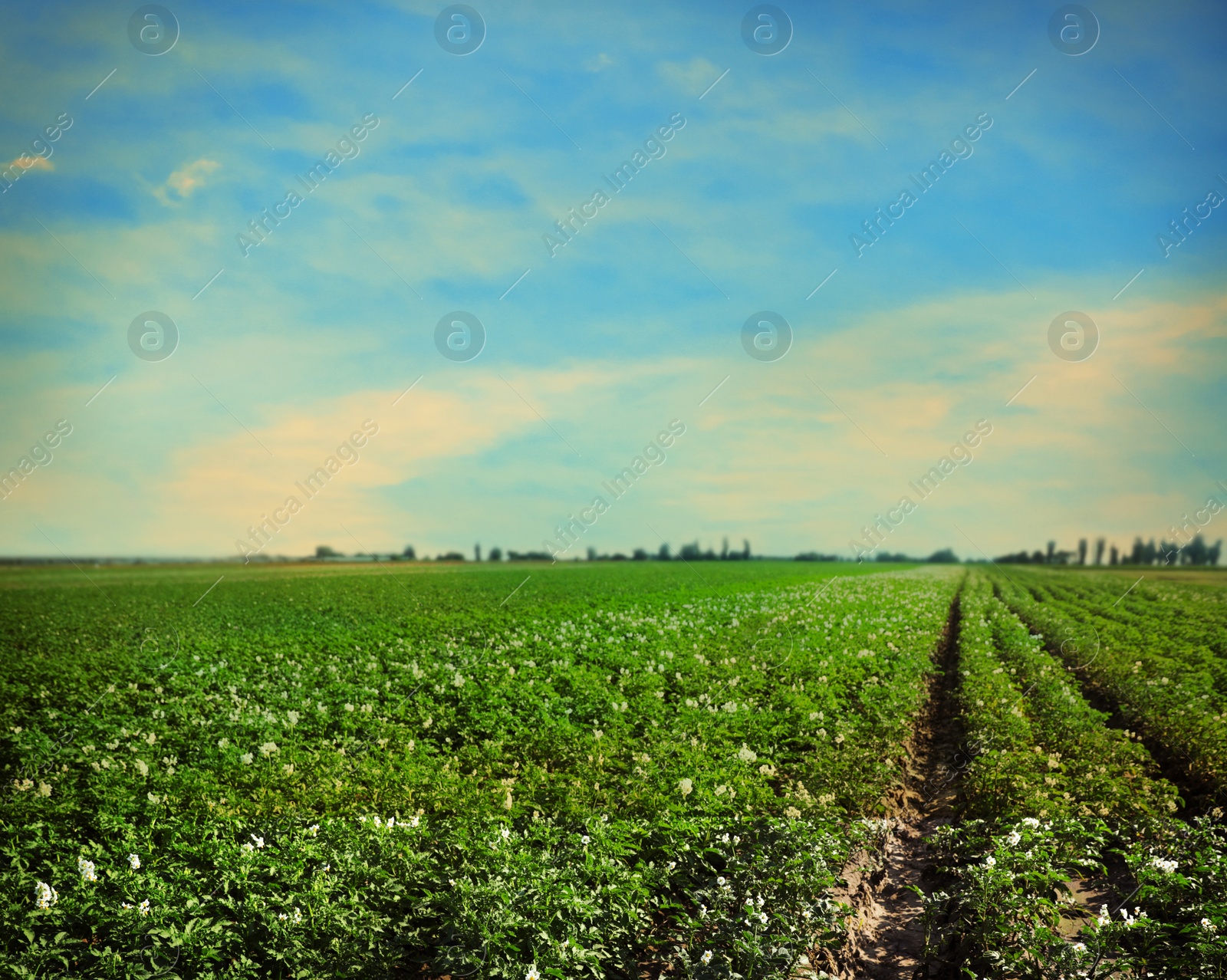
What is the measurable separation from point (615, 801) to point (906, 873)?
10.9 feet

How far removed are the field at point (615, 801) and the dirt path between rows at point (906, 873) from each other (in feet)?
0.14

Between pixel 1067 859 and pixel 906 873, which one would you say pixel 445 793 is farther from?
pixel 1067 859

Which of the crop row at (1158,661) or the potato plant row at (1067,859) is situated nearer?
the potato plant row at (1067,859)

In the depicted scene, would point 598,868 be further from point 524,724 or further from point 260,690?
point 260,690

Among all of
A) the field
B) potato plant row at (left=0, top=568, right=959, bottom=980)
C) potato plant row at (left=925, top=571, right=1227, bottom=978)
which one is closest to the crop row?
the field

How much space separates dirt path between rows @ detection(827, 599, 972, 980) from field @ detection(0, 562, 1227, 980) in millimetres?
42

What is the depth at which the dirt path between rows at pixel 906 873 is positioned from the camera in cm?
618

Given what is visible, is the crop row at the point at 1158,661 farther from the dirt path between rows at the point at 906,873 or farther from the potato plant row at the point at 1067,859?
the dirt path between rows at the point at 906,873

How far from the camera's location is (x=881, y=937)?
261 inches

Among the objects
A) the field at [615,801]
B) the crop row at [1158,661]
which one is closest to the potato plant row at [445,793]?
the field at [615,801]

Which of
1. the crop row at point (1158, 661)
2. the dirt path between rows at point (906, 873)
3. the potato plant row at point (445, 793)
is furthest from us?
the crop row at point (1158, 661)

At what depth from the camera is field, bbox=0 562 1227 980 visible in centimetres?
525

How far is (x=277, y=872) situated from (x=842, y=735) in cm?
734

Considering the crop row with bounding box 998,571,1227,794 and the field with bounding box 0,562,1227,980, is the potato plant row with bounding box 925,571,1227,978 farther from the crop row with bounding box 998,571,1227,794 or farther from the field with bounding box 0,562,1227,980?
the crop row with bounding box 998,571,1227,794
